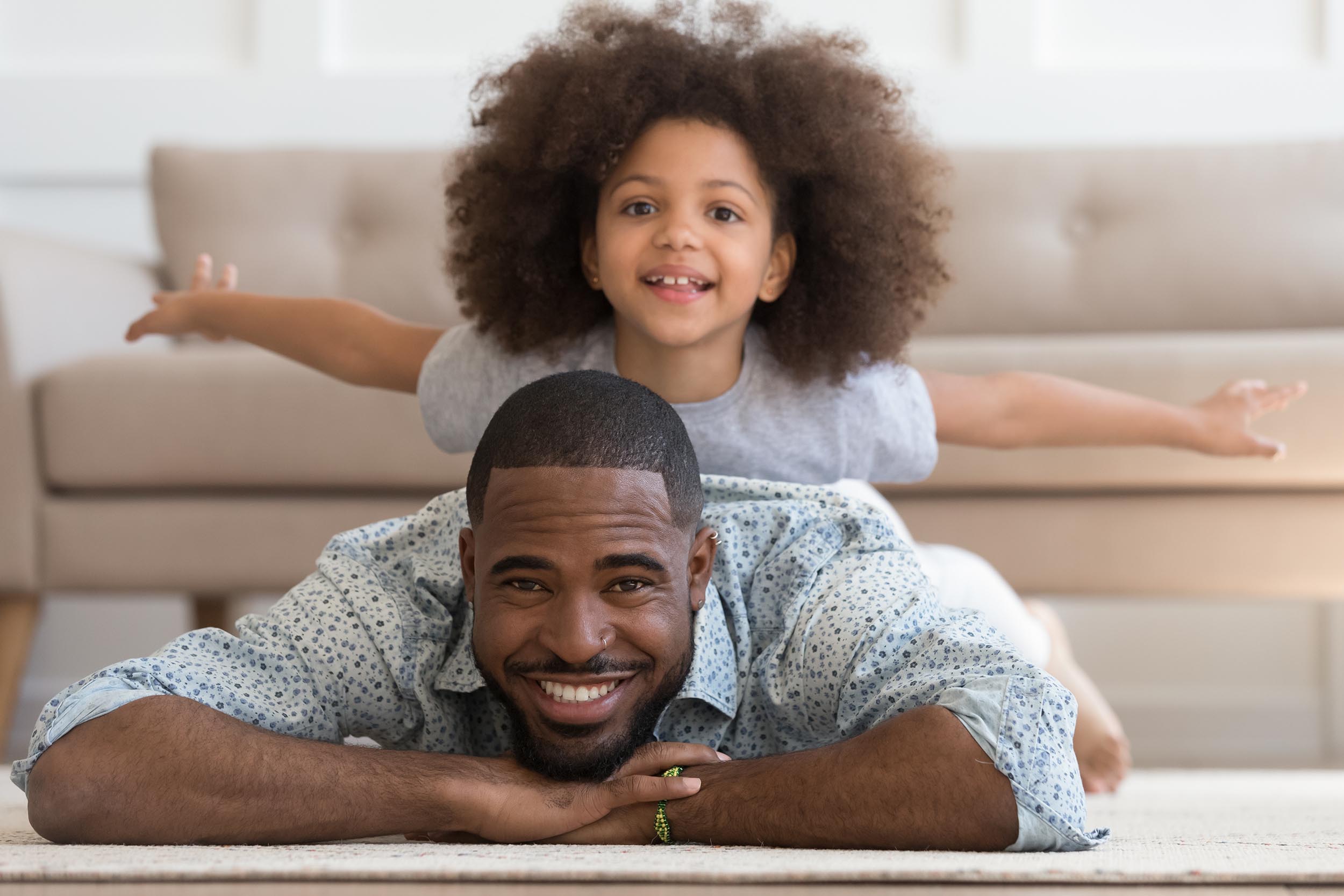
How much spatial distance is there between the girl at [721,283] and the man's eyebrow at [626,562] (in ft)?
1.38

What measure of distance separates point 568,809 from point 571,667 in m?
0.10

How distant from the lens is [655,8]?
5.18 feet

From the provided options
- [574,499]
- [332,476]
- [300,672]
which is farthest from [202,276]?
[574,499]

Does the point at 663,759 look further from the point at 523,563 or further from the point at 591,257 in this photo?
the point at 591,257

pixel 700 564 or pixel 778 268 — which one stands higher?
pixel 778 268

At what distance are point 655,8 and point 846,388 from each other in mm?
475

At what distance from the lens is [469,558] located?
1.15 metres

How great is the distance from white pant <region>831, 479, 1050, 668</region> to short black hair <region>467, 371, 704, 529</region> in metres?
0.55

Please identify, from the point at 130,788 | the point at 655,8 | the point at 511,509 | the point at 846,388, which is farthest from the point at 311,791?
the point at 655,8

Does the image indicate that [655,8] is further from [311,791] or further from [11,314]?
[11,314]

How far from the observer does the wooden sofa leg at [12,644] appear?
2.05 meters

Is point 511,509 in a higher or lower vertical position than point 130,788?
higher

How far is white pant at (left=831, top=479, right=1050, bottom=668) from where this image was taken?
1.70 metres

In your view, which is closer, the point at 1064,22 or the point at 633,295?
the point at 633,295
